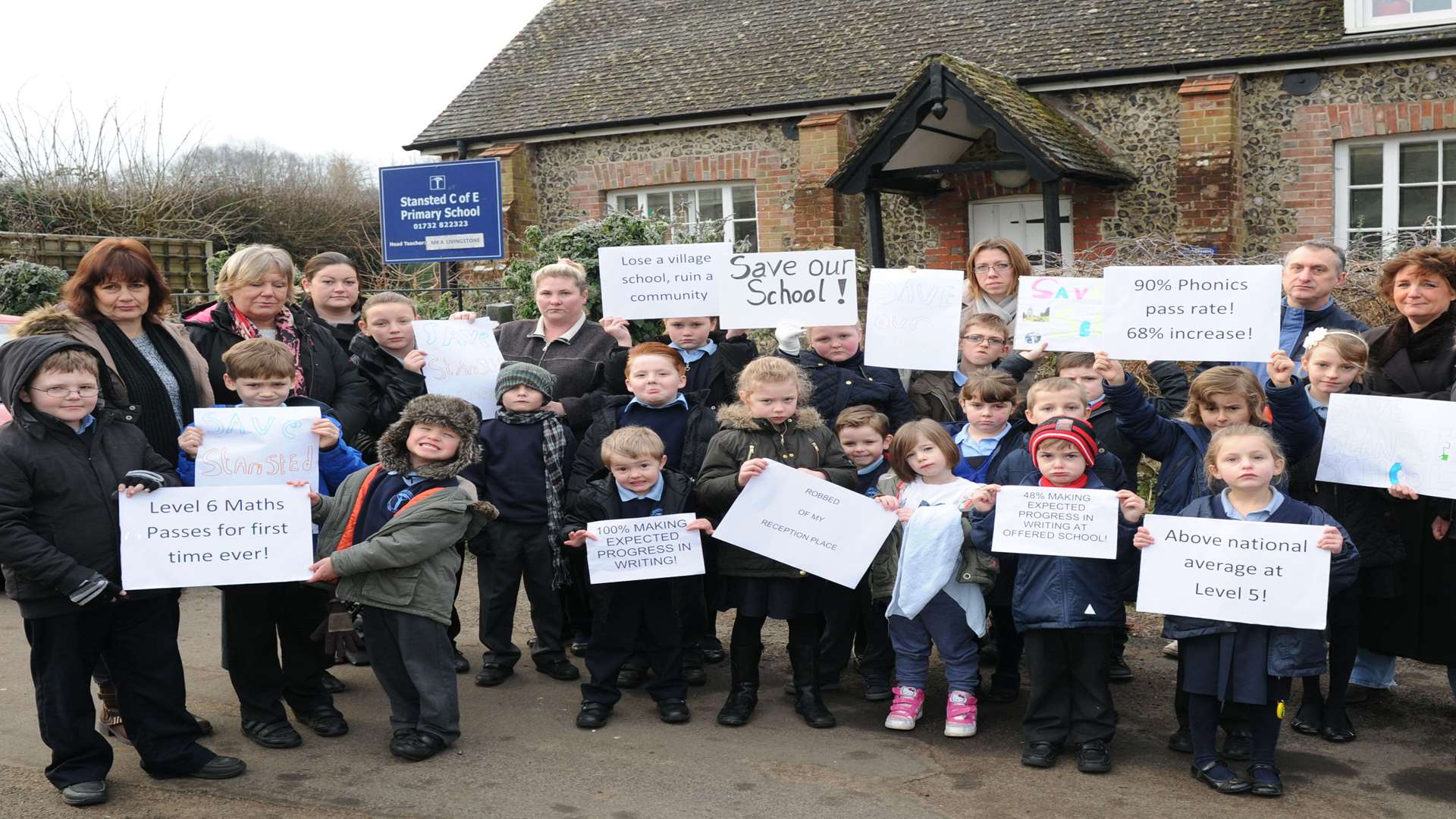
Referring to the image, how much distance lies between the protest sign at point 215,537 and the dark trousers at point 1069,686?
2.85m

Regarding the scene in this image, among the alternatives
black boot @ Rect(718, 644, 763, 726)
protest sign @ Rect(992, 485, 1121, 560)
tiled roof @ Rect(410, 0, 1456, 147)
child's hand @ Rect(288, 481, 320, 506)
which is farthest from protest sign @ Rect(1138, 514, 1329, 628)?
tiled roof @ Rect(410, 0, 1456, 147)

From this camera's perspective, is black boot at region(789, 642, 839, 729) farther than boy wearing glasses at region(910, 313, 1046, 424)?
No

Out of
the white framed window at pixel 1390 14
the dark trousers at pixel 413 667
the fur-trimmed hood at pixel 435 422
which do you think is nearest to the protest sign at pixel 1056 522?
the fur-trimmed hood at pixel 435 422

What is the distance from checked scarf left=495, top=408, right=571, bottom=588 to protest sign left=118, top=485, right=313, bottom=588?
3.82 ft

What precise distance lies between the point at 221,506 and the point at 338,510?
47 cm

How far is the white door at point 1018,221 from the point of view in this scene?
14.9 metres

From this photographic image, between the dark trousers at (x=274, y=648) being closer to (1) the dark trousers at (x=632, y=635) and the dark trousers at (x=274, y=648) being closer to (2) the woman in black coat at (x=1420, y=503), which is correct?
(1) the dark trousers at (x=632, y=635)

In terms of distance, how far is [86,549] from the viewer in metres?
4.33

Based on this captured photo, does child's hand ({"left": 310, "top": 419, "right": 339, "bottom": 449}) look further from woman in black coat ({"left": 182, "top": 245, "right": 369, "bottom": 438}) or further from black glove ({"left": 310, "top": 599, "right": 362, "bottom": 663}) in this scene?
black glove ({"left": 310, "top": 599, "right": 362, "bottom": 663})

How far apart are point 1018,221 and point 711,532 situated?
36.4 feet

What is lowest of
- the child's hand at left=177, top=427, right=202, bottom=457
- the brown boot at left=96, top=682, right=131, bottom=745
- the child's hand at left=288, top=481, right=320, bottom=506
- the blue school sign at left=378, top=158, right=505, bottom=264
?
the brown boot at left=96, top=682, right=131, bottom=745

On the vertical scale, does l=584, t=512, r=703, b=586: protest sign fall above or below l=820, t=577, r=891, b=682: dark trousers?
above

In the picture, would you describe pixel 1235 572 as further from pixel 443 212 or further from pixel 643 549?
pixel 443 212

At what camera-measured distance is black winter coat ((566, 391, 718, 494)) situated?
546 cm
